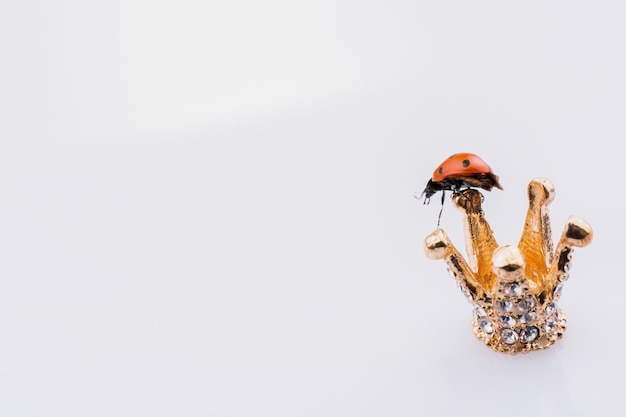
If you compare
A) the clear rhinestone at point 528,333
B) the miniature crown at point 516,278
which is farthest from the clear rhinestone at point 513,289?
the clear rhinestone at point 528,333

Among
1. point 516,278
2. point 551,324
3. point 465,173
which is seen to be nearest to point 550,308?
point 551,324

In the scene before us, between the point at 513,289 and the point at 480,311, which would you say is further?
the point at 480,311

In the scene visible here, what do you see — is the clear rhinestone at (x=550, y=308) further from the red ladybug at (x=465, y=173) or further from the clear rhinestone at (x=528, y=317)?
the red ladybug at (x=465, y=173)

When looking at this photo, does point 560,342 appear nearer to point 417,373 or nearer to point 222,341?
point 417,373

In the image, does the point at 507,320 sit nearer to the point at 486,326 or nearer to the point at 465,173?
the point at 486,326

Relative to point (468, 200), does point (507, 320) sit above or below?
below

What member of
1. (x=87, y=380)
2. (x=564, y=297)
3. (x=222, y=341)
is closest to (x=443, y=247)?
(x=564, y=297)
